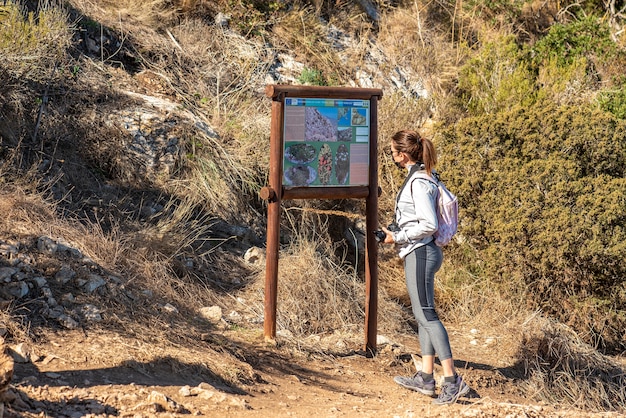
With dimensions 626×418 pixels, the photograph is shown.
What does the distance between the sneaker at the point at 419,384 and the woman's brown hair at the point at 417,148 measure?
4.64 feet

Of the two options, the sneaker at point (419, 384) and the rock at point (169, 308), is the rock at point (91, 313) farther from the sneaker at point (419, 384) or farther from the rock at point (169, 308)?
the sneaker at point (419, 384)

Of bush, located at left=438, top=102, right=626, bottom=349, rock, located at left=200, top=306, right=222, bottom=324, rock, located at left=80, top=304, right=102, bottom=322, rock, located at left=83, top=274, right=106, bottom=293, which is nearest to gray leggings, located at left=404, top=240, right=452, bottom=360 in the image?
rock, located at left=200, top=306, right=222, bottom=324

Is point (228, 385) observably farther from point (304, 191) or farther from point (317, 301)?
point (317, 301)

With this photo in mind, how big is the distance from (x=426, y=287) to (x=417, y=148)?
2.88 ft

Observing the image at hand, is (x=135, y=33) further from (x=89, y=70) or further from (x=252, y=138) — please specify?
(x=252, y=138)

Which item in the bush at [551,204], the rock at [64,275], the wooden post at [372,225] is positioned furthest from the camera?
the bush at [551,204]

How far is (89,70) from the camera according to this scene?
8.81 m

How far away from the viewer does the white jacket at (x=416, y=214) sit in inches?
189

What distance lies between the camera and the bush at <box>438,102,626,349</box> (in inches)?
289

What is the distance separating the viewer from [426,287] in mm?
4926

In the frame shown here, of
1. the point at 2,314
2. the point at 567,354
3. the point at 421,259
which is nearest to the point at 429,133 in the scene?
the point at 567,354

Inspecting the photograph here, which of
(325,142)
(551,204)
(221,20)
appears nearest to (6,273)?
(325,142)

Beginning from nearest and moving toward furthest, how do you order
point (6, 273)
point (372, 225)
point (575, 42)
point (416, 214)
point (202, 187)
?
point (416, 214), point (6, 273), point (372, 225), point (202, 187), point (575, 42)

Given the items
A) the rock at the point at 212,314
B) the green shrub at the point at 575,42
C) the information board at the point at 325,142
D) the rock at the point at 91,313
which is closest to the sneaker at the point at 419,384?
the information board at the point at 325,142
